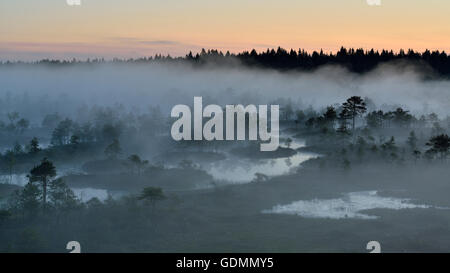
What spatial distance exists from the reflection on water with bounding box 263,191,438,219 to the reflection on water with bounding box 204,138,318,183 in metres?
20.6

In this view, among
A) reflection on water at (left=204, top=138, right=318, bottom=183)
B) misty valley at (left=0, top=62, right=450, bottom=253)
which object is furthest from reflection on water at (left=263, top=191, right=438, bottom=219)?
reflection on water at (left=204, top=138, right=318, bottom=183)

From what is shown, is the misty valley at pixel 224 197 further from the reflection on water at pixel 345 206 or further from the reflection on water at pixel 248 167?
the reflection on water at pixel 248 167

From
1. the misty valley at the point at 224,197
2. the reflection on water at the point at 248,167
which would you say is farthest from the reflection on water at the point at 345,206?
the reflection on water at the point at 248,167

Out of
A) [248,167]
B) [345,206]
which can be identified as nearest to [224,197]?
[345,206]

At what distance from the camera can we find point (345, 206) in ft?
218

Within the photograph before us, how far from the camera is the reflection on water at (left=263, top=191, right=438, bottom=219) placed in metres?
61.8

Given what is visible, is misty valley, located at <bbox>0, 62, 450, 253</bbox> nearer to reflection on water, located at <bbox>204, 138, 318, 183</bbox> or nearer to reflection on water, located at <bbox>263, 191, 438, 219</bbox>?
reflection on water, located at <bbox>263, 191, 438, 219</bbox>

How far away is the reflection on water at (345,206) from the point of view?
61763 mm

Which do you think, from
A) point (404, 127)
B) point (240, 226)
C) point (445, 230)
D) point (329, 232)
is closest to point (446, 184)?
point (445, 230)

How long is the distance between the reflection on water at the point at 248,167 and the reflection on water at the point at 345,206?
2063 cm

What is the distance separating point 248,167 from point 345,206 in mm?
38854

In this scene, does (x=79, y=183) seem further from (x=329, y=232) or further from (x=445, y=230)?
(x=445, y=230)

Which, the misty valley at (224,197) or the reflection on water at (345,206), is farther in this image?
the reflection on water at (345,206)

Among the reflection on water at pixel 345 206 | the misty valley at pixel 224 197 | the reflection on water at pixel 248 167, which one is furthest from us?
the reflection on water at pixel 248 167
